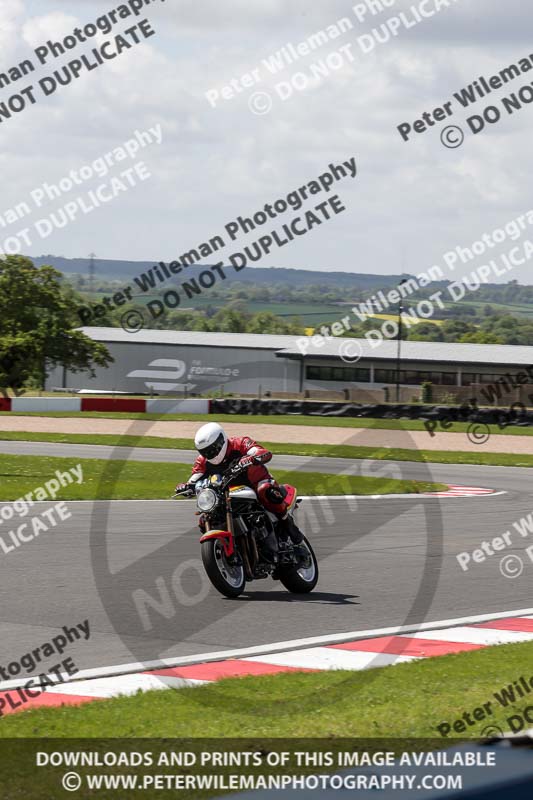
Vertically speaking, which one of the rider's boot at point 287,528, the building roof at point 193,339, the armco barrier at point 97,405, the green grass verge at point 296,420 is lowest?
the green grass verge at point 296,420

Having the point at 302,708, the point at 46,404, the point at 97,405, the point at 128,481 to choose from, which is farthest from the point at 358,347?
the point at 302,708

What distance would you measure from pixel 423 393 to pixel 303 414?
97.3ft

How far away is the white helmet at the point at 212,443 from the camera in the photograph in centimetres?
1052

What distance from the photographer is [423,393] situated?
274ft

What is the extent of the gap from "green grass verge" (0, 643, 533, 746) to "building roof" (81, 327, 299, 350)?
89221 mm

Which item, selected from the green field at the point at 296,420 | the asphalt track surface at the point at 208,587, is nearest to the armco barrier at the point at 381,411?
the green field at the point at 296,420

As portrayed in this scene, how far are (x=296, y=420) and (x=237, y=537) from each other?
40440mm

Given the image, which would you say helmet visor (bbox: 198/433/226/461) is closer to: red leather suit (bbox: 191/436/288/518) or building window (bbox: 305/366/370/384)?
red leather suit (bbox: 191/436/288/518)

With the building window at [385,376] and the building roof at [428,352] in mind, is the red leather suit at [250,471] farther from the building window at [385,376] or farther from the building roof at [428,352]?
the building window at [385,376]

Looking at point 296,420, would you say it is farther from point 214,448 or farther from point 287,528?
point 214,448

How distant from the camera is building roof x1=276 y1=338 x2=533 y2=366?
9112 centimetres

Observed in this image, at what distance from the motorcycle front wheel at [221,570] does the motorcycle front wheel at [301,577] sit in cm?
54

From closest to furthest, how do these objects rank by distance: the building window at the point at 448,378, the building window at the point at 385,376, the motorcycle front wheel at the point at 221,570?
the motorcycle front wheel at the point at 221,570, the building window at the point at 448,378, the building window at the point at 385,376

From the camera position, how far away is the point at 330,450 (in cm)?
3566
